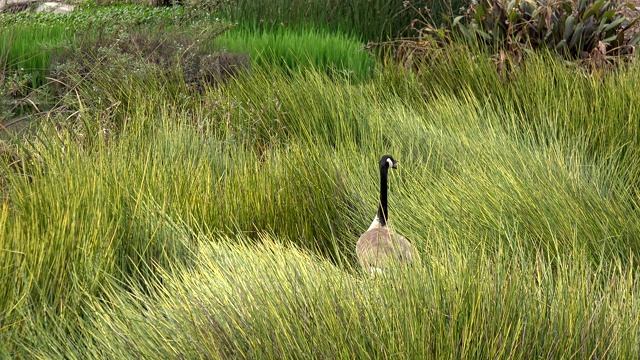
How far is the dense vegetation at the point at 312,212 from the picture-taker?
254 centimetres

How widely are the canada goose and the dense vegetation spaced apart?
0.10 metres

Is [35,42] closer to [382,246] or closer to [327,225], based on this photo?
[327,225]

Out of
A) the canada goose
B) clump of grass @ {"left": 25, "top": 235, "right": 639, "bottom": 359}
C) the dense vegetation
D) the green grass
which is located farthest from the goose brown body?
the green grass

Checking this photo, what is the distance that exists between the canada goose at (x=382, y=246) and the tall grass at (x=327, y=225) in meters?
0.11

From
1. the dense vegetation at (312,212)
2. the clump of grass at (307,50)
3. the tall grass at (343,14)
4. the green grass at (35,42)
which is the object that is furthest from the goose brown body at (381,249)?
the tall grass at (343,14)

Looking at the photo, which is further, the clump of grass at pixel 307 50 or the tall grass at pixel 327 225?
the clump of grass at pixel 307 50

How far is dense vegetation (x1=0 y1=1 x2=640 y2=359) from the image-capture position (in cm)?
254

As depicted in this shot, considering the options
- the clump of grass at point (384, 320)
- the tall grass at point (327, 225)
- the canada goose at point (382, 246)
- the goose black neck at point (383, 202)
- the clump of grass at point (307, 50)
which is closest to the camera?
the clump of grass at point (384, 320)

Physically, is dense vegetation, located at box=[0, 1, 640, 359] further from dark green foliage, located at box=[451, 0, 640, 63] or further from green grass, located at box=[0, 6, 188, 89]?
dark green foliage, located at box=[451, 0, 640, 63]

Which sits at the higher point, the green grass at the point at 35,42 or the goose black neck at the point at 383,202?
the goose black neck at the point at 383,202

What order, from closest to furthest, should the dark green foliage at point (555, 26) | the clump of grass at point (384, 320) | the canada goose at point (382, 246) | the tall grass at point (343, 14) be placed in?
the clump of grass at point (384, 320)
the canada goose at point (382, 246)
the dark green foliage at point (555, 26)
the tall grass at point (343, 14)

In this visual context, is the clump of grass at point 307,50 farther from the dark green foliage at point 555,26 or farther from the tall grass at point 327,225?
the tall grass at point 327,225

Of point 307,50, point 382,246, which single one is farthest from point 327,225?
point 307,50

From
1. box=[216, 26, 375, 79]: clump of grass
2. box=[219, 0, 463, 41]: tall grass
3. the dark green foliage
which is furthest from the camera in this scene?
box=[219, 0, 463, 41]: tall grass
